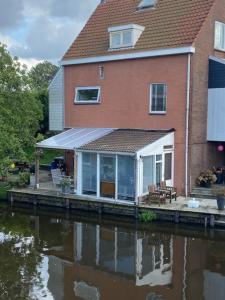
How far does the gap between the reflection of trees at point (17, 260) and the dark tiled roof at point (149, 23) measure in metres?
10.6

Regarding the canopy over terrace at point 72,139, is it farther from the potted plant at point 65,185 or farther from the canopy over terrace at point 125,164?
the potted plant at point 65,185

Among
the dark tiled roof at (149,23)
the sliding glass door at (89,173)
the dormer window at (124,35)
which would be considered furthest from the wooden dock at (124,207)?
the dormer window at (124,35)

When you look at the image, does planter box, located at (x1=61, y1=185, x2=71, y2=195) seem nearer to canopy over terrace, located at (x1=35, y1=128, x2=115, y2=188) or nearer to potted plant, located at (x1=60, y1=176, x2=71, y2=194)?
potted plant, located at (x1=60, y1=176, x2=71, y2=194)

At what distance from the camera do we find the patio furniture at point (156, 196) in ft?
68.8

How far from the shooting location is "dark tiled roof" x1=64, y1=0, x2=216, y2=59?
22.7 meters

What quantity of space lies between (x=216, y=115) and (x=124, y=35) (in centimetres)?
655

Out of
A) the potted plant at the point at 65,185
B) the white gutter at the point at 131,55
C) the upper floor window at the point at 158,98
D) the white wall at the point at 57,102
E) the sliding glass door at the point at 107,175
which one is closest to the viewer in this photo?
the sliding glass door at the point at 107,175

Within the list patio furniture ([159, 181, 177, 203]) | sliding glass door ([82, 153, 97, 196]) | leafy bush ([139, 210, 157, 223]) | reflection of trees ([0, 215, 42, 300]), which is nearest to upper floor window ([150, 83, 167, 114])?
patio furniture ([159, 181, 177, 203])

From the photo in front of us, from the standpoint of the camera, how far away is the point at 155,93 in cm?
2342

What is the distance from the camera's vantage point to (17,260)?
49.6ft

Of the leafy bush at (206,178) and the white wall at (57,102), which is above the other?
the white wall at (57,102)

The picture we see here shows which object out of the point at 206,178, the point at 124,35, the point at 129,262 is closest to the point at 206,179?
the point at 206,178

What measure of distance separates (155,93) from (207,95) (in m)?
2.61

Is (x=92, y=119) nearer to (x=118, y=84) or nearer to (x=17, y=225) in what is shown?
(x=118, y=84)
